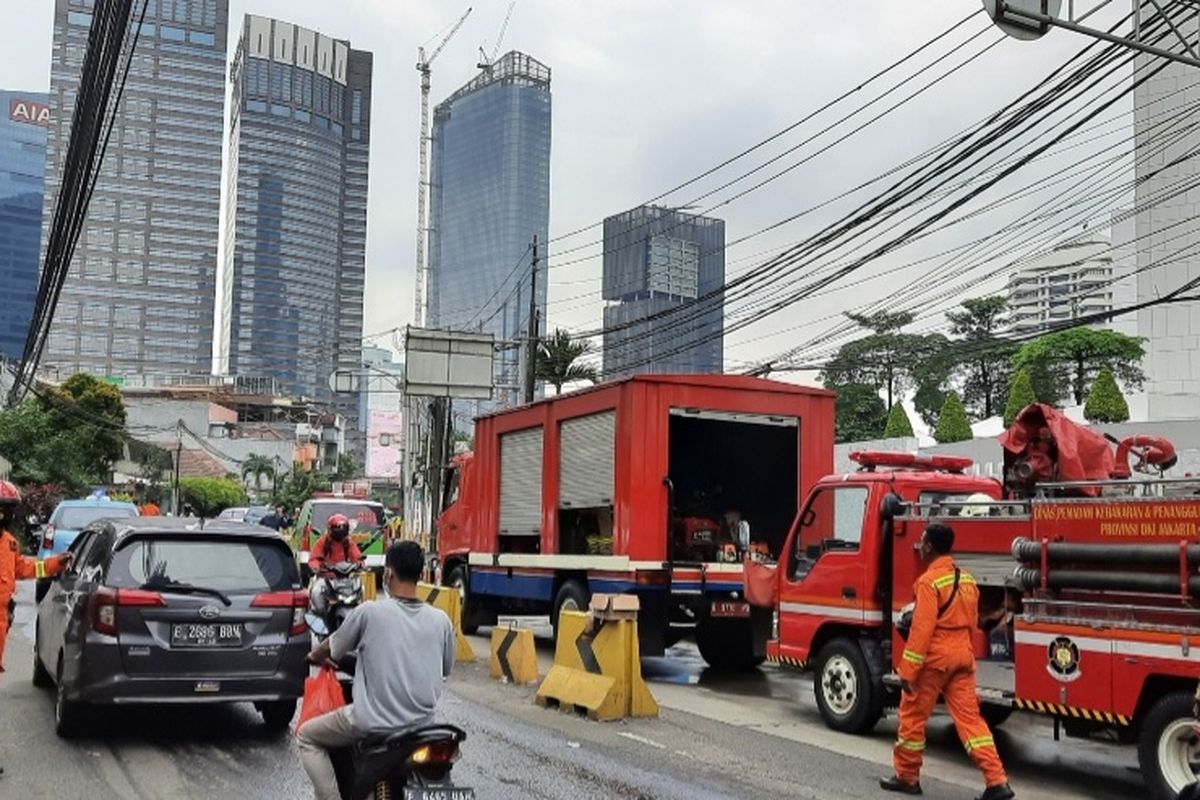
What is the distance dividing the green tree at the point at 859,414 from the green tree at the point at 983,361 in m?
5.73

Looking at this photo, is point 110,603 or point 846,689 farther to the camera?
point 846,689

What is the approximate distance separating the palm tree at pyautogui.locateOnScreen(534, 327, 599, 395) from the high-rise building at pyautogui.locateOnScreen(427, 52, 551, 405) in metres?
23.1

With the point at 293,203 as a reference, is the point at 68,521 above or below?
below

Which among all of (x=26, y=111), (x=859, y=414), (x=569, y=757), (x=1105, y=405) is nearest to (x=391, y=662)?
(x=569, y=757)

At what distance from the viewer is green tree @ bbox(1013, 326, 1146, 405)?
208 feet

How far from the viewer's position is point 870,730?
939 cm

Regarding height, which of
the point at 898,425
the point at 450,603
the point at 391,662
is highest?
the point at 898,425

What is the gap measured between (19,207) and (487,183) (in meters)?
49.5

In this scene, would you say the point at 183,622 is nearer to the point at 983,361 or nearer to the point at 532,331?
the point at 532,331

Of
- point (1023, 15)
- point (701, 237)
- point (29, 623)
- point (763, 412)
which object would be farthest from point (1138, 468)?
point (701, 237)

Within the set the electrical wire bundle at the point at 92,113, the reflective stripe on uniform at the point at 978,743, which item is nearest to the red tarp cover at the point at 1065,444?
the reflective stripe on uniform at the point at 978,743

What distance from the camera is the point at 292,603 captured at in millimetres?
8172

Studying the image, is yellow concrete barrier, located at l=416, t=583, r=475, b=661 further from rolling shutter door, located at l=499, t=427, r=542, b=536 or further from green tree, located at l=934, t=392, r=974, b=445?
green tree, located at l=934, t=392, r=974, b=445

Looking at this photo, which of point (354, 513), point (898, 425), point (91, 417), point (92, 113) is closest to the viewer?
point (92, 113)
